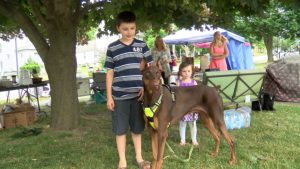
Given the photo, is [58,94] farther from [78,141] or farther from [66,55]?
[78,141]

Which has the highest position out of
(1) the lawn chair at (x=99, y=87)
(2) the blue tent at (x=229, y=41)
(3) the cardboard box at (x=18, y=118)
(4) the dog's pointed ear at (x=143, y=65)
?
(2) the blue tent at (x=229, y=41)

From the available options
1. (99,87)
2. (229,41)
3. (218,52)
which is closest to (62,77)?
(218,52)

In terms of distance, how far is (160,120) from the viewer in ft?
Answer: 15.1

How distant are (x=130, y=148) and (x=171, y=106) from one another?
1544 mm

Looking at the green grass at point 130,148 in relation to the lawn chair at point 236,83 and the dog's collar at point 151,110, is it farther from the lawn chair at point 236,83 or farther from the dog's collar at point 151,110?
the dog's collar at point 151,110

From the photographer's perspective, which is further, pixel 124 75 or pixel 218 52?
pixel 218 52

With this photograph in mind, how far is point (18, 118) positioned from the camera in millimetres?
8961

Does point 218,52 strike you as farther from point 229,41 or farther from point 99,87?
point 229,41

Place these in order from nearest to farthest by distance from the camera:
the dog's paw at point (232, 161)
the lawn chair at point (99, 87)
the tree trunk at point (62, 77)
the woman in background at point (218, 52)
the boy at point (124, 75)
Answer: the boy at point (124, 75), the dog's paw at point (232, 161), the tree trunk at point (62, 77), the woman in background at point (218, 52), the lawn chair at point (99, 87)

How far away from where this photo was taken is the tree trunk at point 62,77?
7.71 m

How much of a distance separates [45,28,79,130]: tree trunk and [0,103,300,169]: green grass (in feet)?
0.97

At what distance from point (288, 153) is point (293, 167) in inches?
26.3

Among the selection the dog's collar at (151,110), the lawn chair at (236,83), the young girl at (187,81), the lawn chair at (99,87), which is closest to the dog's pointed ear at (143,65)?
the dog's collar at (151,110)

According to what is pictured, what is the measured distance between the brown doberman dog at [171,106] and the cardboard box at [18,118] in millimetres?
4959
